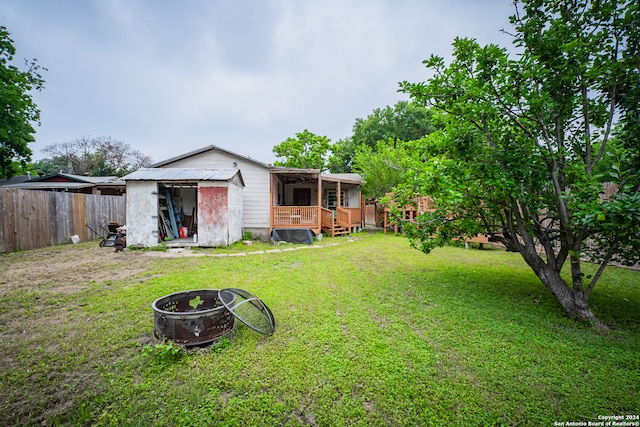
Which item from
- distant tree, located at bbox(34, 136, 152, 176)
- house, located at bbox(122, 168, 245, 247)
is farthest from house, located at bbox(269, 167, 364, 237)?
distant tree, located at bbox(34, 136, 152, 176)

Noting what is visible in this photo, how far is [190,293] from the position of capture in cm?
338

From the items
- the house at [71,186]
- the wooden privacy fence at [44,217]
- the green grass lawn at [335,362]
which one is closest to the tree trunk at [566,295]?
the green grass lawn at [335,362]

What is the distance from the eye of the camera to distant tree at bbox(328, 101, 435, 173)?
85.0 feet

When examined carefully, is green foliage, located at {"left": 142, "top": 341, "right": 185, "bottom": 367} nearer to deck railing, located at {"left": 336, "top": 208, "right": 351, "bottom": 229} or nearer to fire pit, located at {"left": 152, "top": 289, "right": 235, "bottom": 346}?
fire pit, located at {"left": 152, "top": 289, "right": 235, "bottom": 346}

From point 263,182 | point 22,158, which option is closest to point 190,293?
point 263,182

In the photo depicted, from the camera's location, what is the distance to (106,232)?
476 inches

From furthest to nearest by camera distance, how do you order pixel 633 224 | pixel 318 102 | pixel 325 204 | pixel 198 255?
pixel 318 102 < pixel 325 204 < pixel 198 255 < pixel 633 224

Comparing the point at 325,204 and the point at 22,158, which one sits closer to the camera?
the point at 22,158

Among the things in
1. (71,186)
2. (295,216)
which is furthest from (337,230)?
(71,186)

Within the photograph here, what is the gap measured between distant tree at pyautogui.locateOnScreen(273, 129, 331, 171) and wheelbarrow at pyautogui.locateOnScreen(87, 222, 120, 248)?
732 inches

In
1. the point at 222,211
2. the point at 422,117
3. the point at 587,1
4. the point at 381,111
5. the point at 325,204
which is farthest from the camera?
the point at 381,111

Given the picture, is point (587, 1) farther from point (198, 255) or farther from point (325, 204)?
point (325, 204)

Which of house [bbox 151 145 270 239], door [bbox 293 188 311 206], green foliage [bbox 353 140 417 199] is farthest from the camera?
door [bbox 293 188 311 206]

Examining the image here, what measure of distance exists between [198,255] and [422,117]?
25.9 m
